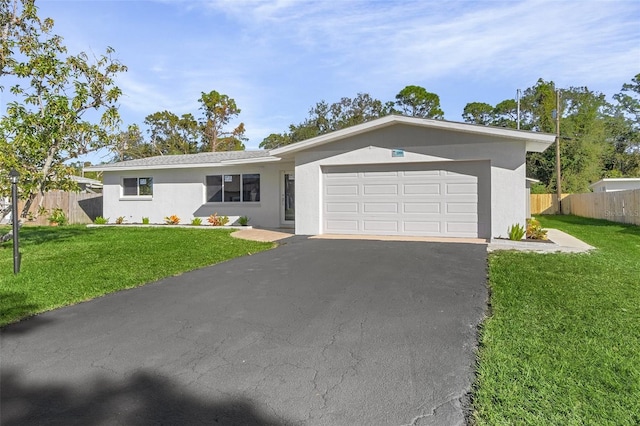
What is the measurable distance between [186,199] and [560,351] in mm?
15355

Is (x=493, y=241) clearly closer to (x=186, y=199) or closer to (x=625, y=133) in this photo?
(x=186, y=199)

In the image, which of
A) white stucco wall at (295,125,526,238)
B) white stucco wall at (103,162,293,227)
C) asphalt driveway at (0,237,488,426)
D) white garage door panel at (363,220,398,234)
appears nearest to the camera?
asphalt driveway at (0,237,488,426)

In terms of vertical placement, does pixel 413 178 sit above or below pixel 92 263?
above

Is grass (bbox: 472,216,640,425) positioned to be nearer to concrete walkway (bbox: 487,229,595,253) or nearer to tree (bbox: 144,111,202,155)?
concrete walkway (bbox: 487,229,595,253)

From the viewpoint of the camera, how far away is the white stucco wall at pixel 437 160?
10.2 m

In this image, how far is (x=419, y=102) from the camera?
117ft

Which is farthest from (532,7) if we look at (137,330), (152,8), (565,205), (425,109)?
(425,109)

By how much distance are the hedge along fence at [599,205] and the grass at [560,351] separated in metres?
13.3

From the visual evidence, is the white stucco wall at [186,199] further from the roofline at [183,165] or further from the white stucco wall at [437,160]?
the white stucco wall at [437,160]

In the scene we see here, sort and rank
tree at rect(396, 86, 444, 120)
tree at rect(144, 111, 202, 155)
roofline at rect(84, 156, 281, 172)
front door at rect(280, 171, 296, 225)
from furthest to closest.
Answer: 1. tree at rect(144, 111, 202, 155)
2. tree at rect(396, 86, 444, 120)
3. front door at rect(280, 171, 296, 225)
4. roofline at rect(84, 156, 281, 172)

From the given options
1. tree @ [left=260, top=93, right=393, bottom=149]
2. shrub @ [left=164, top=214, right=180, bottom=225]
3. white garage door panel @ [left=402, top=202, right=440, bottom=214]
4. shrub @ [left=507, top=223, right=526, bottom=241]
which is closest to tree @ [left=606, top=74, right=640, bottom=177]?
tree @ [left=260, top=93, right=393, bottom=149]

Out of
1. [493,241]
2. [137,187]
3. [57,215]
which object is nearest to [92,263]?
[57,215]

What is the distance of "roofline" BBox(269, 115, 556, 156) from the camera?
32.3 feet

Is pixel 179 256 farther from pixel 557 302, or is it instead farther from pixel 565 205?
pixel 565 205
